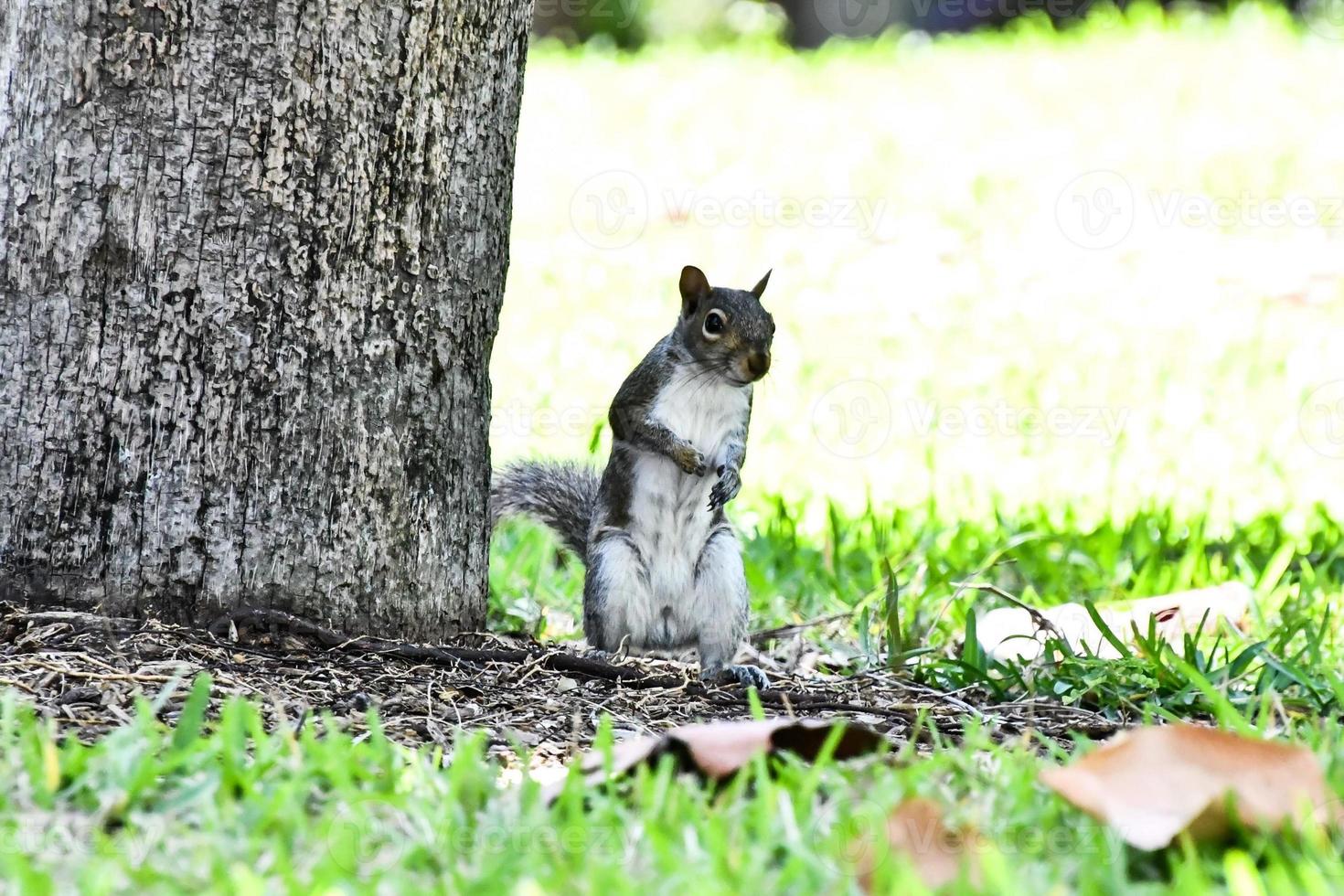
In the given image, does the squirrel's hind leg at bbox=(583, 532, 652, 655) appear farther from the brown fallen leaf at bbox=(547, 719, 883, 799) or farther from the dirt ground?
the brown fallen leaf at bbox=(547, 719, 883, 799)

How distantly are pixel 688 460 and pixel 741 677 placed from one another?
1.77ft

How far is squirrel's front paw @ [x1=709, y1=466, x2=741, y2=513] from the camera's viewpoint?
374cm

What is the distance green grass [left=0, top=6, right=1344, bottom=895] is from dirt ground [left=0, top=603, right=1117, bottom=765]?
9.1 inches

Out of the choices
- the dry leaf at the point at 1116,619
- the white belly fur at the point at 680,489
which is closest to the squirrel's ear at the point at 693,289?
the white belly fur at the point at 680,489

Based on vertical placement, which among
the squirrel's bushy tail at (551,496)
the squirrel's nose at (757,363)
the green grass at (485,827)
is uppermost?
the squirrel's nose at (757,363)

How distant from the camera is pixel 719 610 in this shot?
3666 mm

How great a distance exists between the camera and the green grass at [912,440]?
2.01 meters

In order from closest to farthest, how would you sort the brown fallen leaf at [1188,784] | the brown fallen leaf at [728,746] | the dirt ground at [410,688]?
1. the brown fallen leaf at [1188,784]
2. the brown fallen leaf at [728,746]
3. the dirt ground at [410,688]

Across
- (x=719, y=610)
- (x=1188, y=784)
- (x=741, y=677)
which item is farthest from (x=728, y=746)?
(x=719, y=610)

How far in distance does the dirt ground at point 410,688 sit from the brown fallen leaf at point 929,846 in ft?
2.47

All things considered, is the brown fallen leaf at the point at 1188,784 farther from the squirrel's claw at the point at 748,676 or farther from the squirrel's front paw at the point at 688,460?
Result: the squirrel's front paw at the point at 688,460

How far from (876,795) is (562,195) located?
8.43 meters

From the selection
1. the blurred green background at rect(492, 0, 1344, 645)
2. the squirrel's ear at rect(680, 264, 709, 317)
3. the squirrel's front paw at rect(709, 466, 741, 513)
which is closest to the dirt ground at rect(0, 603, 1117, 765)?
the squirrel's front paw at rect(709, 466, 741, 513)

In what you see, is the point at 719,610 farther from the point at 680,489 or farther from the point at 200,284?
the point at 200,284
